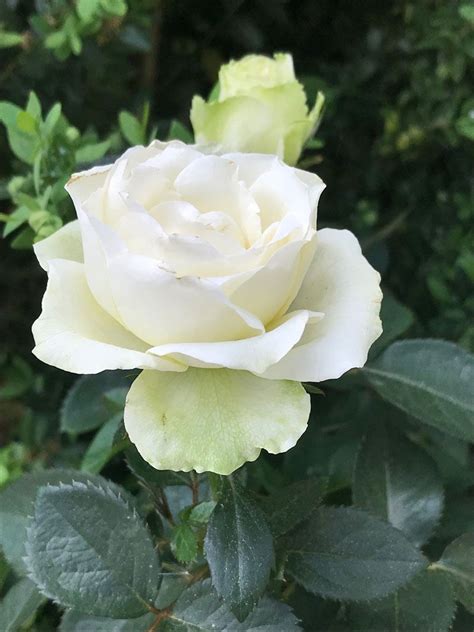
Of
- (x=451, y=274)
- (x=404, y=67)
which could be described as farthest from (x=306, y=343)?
(x=404, y=67)

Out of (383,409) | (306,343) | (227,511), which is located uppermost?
(306,343)

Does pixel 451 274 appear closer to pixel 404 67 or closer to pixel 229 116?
pixel 404 67

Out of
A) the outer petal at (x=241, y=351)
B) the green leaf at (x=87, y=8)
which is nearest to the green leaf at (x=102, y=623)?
the outer petal at (x=241, y=351)

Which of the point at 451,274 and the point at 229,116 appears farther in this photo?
the point at 451,274

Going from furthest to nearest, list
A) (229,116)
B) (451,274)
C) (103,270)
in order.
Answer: (451,274)
(229,116)
(103,270)

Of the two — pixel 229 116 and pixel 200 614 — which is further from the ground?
pixel 229 116

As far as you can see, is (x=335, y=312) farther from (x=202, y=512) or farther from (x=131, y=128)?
(x=131, y=128)

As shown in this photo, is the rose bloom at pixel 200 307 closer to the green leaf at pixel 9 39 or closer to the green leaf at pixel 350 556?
the green leaf at pixel 350 556
